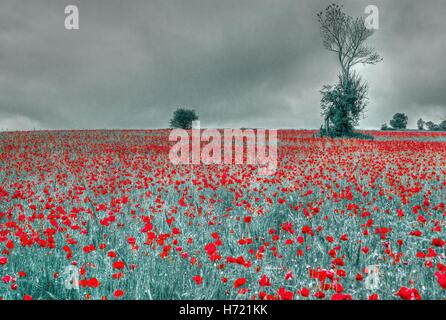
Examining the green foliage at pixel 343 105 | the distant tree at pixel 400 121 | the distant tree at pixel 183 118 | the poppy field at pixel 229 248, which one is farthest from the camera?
the distant tree at pixel 400 121

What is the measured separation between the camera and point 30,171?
9.36 metres

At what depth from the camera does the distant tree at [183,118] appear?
50969 mm

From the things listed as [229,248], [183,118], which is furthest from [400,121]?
[229,248]

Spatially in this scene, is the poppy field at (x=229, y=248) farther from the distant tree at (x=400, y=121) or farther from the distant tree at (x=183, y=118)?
the distant tree at (x=400, y=121)

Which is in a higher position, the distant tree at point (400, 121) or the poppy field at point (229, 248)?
the distant tree at point (400, 121)

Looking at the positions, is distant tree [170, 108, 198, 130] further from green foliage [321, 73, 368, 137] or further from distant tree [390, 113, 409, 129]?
distant tree [390, 113, 409, 129]

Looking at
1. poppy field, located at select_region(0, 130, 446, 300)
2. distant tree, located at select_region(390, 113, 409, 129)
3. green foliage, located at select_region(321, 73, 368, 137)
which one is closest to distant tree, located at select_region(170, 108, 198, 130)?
green foliage, located at select_region(321, 73, 368, 137)

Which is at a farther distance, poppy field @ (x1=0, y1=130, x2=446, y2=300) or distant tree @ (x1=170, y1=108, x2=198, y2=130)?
distant tree @ (x1=170, y1=108, x2=198, y2=130)

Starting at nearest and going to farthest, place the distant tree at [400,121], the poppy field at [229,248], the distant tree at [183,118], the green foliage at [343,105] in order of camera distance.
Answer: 1. the poppy field at [229,248]
2. the green foliage at [343,105]
3. the distant tree at [183,118]
4. the distant tree at [400,121]

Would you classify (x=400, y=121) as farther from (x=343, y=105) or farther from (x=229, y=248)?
(x=229, y=248)

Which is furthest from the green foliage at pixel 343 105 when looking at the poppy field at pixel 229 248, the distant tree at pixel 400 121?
the distant tree at pixel 400 121

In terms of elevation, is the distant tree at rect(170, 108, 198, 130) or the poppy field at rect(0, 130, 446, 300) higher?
the distant tree at rect(170, 108, 198, 130)

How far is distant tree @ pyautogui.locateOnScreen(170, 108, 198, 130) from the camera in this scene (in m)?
51.0
